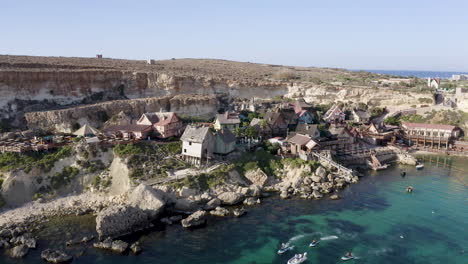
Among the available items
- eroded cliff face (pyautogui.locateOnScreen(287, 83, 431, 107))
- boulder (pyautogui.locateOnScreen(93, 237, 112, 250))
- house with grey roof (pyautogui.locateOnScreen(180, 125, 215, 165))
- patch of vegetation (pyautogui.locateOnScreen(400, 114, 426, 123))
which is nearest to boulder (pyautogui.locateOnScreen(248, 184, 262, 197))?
house with grey roof (pyautogui.locateOnScreen(180, 125, 215, 165))

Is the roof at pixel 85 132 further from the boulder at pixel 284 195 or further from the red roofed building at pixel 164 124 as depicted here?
the boulder at pixel 284 195

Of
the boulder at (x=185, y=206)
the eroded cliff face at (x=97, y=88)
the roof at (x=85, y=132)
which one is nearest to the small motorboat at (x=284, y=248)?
the boulder at (x=185, y=206)

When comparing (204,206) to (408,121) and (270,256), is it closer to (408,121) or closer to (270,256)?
(270,256)

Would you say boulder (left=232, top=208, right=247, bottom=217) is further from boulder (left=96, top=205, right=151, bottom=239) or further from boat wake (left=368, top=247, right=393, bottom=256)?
boat wake (left=368, top=247, right=393, bottom=256)

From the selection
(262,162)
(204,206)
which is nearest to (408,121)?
(262,162)

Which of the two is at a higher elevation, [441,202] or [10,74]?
[10,74]

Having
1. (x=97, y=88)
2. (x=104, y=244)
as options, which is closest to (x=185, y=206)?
(x=104, y=244)
